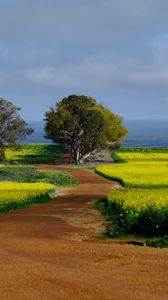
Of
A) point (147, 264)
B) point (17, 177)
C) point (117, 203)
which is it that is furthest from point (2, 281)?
point (17, 177)

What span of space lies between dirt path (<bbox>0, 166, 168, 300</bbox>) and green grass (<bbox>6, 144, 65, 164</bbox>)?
63.4 metres

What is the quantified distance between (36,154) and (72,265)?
289 ft

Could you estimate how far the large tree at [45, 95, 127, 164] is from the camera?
241 feet

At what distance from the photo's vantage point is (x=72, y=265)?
42.2 feet

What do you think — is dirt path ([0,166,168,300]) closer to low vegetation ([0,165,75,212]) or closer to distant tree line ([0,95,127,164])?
low vegetation ([0,165,75,212])

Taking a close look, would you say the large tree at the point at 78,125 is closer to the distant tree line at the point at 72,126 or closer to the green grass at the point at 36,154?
the distant tree line at the point at 72,126

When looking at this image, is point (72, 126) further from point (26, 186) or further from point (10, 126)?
point (26, 186)

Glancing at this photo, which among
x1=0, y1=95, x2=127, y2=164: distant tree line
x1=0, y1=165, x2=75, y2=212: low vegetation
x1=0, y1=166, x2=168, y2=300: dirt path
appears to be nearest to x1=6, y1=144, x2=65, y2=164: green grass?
x1=0, y1=95, x2=127, y2=164: distant tree line

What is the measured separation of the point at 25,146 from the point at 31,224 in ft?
310

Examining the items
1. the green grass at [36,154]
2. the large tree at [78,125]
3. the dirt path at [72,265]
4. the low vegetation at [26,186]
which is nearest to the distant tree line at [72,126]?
the large tree at [78,125]

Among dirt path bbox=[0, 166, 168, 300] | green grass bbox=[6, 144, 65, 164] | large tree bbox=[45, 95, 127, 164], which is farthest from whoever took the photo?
green grass bbox=[6, 144, 65, 164]

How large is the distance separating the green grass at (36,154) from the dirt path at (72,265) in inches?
2495

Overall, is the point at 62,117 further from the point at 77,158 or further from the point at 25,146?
the point at 25,146

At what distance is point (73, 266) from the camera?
12.7m
